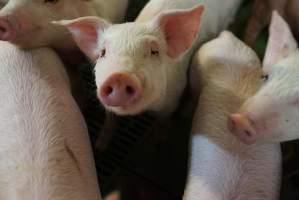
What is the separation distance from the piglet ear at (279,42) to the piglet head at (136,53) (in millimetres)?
242

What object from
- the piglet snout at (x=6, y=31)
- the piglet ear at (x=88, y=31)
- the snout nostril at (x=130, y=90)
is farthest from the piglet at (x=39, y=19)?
the snout nostril at (x=130, y=90)

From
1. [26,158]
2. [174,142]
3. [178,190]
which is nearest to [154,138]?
[174,142]

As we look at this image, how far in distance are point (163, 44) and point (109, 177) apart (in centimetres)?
46

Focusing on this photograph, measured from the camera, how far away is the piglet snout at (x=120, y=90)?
949mm

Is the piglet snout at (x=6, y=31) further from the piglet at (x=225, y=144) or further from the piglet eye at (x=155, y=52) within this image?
the piglet at (x=225, y=144)

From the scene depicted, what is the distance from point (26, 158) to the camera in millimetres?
1053

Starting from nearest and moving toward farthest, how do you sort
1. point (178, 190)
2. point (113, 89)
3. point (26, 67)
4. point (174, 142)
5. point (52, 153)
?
point (113, 89), point (52, 153), point (26, 67), point (178, 190), point (174, 142)

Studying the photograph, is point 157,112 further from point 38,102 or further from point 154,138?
point 38,102

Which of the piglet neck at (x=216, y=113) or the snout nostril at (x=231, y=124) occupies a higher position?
the snout nostril at (x=231, y=124)

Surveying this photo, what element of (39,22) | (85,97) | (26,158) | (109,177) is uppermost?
(39,22)

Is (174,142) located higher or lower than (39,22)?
lower

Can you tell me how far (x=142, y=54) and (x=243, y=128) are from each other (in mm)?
282

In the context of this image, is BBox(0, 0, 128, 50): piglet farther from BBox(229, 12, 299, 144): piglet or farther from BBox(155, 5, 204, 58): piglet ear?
BBox(229, 12, 299, 144): piglet

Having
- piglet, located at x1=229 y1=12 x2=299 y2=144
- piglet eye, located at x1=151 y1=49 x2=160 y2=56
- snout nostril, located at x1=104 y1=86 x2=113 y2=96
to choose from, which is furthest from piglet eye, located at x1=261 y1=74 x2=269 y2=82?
snout nostril, located at x1=104 y1=86 x2=113 y2=96
